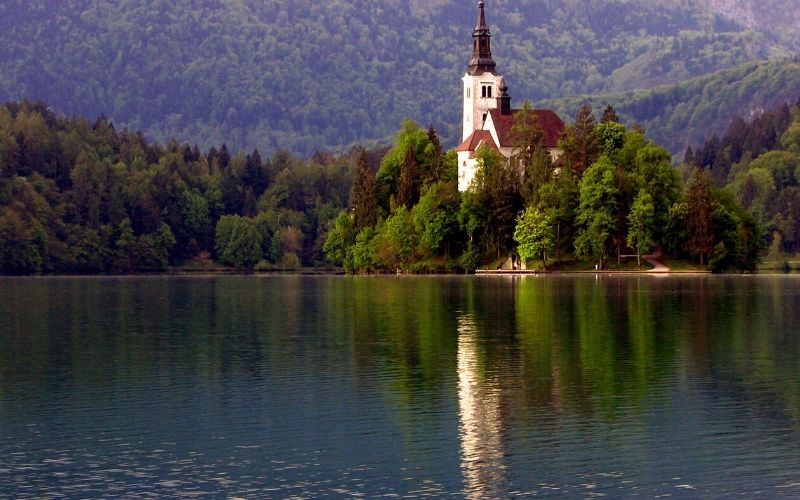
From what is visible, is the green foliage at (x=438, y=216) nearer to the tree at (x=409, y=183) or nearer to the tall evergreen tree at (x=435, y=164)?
the tree at (x=409, y=183)

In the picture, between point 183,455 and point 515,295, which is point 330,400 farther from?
point 515,295

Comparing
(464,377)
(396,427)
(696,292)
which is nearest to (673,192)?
(696,292)

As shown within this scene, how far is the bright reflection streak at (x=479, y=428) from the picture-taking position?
120 feet

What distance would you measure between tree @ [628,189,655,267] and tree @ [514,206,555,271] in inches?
365

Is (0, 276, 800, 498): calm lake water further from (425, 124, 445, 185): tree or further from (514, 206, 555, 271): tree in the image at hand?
(425, 124, 445, 185): tree

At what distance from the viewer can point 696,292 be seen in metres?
118

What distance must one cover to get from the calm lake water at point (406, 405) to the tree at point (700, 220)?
2971 inches

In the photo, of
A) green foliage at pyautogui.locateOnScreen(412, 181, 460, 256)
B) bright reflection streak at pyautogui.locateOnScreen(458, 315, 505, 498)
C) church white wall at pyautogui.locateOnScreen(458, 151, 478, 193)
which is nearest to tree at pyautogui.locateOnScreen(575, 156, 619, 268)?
green foliage at pyautogui.locateOnScreen(412, 181, 460, 256)

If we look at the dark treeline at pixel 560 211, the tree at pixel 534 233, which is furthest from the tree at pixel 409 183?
the tree at pixel 534 233

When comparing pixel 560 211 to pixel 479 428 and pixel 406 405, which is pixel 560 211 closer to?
pixel 406 405

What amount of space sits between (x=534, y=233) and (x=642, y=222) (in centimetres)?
1235

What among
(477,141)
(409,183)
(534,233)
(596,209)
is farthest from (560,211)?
(477,141)

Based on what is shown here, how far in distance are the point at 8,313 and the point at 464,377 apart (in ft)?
176

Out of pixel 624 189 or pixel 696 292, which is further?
pixel 624 189
